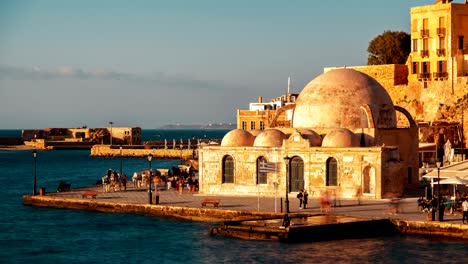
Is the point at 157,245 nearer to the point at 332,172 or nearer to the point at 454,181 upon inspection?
the point at 332,172

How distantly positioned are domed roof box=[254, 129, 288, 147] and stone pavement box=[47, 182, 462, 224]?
2.76 meters

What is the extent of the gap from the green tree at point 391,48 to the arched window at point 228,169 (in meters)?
46.8

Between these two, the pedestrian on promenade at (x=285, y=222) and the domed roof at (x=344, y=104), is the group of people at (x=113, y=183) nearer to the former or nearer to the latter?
the domed roof at (x=344, y=104)

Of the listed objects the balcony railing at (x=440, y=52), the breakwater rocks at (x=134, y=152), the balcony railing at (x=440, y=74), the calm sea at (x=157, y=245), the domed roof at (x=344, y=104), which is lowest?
the calm sea at (x=157, y=245)

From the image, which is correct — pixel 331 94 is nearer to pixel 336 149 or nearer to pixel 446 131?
pixel 336 149

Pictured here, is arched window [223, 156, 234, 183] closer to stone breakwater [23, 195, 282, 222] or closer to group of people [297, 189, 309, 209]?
stone breakwater [23, 195, 282, 222]

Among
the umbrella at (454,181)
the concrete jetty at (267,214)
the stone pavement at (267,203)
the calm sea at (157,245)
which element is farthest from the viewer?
the stone pavement at (267,203)

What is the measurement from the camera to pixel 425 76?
75.4 metres

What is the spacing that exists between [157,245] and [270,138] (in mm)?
11406

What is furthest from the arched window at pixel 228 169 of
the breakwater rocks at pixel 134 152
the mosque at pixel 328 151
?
the breakwater rocks at pixel 134 152

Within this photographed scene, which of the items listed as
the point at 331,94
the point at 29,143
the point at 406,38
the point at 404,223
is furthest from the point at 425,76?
the point at 29,143

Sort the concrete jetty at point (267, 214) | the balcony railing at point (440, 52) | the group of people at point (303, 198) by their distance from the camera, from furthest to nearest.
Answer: the balcony railing at point (440, 52) < the group of people at point (303, 198) < the concrete jetty at point (267, 214)

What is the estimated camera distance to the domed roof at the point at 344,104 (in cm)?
4600

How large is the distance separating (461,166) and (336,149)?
5.77 meters
